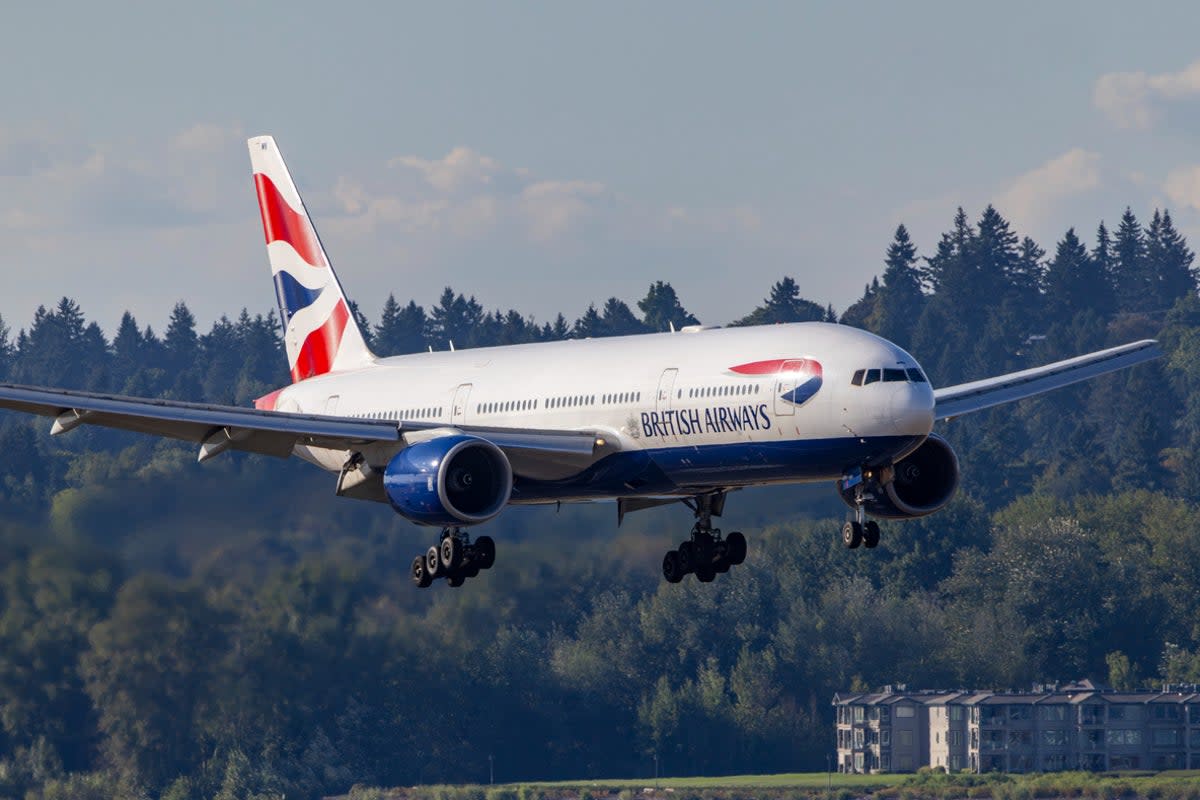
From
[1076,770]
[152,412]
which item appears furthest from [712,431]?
[1076,770]

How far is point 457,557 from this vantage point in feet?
198

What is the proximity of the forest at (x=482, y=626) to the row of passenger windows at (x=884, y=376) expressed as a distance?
69.3 feet

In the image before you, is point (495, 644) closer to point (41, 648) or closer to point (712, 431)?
point (41, 648)

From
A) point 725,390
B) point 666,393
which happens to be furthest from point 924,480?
point 666,393

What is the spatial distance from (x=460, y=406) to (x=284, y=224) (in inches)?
594

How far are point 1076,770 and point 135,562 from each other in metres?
79.2

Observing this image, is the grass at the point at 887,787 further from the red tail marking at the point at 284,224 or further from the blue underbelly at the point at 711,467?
the blue underbelly at the point at 711,467

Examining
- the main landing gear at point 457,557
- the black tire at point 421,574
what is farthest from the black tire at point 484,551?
the black tire at point 421,574

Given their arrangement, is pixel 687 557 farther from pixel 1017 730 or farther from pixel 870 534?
pixel 1017 730

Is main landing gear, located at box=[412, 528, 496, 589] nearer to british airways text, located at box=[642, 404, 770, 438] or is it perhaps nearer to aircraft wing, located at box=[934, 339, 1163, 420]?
british airways text, located at box=[642, 404, 770, 438]

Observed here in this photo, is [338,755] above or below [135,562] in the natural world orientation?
below

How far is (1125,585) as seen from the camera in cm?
17238

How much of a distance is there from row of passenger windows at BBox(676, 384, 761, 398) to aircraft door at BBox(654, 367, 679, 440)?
65cm

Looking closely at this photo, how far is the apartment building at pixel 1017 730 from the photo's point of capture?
146 metres
